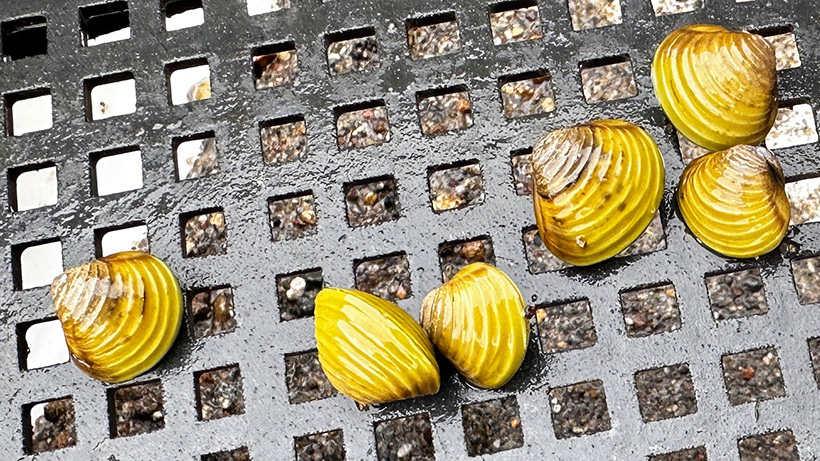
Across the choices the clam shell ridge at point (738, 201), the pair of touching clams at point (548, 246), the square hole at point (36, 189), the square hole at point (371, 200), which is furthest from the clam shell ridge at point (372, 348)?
the square hole at point (36, 189)

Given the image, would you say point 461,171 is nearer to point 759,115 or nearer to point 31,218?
point 759,115

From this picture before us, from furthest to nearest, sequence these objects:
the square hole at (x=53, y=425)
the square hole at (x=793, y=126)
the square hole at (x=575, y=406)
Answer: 1. the square hole at (x=793, y=126)
2. the square hole at (x=575, y=406)
3. the square hole at (x=53, y=425)

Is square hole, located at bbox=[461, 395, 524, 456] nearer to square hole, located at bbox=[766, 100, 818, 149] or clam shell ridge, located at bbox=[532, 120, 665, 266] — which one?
clam shell ridge, located at bbox=[532, 120, 665, 266]

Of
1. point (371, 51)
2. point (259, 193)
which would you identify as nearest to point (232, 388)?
point (259, 193)

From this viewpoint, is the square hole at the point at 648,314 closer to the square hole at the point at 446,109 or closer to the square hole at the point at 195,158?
the square hole at the point at 446,109

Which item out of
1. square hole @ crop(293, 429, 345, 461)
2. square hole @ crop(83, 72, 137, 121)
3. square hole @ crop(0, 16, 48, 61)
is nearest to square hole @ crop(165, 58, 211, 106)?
square hole @ crop(83, 72, 137, 121)
